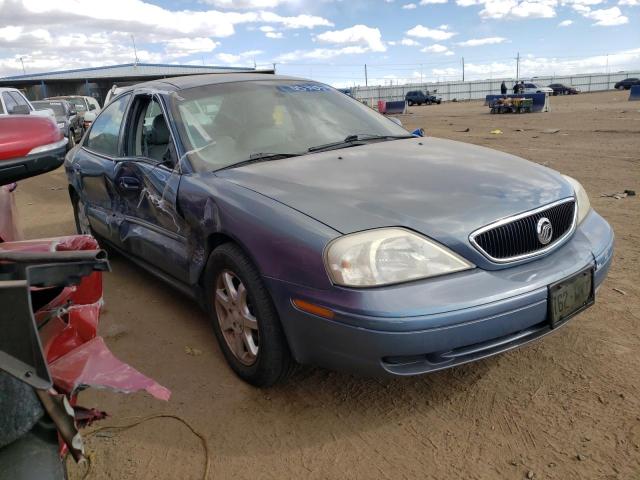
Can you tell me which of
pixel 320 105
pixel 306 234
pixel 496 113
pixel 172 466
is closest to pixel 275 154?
pixel 320 105

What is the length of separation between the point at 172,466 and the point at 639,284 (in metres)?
3.24

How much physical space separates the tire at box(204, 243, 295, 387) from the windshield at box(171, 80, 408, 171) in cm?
63

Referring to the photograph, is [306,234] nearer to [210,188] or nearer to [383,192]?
[383,192]

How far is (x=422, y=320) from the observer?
210 cm

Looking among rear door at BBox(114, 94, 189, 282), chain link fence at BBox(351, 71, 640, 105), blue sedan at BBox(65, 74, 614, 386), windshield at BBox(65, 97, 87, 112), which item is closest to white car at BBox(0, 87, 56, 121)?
rear door at BBox(114, 94, 189, 282)

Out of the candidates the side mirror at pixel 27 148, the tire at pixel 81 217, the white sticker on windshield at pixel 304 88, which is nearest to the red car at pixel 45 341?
the side mirror at pixel 27 148

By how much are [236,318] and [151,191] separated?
1145 millimetres

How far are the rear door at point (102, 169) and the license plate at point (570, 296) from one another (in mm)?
3020

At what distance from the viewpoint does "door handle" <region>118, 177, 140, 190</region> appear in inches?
142

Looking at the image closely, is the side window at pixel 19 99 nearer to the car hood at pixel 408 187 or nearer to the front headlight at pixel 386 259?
the car hood at pixel 408 187

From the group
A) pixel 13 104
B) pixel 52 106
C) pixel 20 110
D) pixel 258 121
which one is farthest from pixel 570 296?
pixel 52 106

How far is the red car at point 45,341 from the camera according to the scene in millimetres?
1184

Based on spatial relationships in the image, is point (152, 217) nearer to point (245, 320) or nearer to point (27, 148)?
point (245, 320)

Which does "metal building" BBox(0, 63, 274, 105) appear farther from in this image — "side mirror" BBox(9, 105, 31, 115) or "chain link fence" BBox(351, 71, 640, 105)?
"side mirror" BBox(9, 105, 31, 115)
